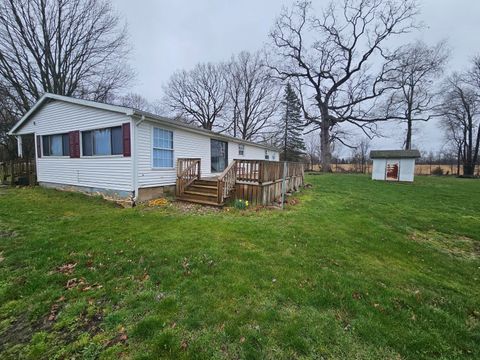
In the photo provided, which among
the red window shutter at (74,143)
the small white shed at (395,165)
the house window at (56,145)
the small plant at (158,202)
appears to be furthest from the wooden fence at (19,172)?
the small white shed at (395,165)

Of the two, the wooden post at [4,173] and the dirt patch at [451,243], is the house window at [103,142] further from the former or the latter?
the dirt patch at [451,243]

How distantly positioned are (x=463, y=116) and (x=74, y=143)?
41.8 metres

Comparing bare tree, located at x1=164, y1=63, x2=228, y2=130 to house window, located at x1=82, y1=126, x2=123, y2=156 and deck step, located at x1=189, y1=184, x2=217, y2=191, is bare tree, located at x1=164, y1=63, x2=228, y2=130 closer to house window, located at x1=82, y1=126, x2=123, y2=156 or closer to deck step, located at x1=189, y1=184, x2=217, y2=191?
house window, located at x1=82, y1=126, x2=123, y2=156

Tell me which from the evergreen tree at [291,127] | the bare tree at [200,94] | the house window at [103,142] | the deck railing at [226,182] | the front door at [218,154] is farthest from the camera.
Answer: the evergreen tree at [291,127]

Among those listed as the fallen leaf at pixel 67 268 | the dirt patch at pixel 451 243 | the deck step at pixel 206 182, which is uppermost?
the deck step at pixel 206 182

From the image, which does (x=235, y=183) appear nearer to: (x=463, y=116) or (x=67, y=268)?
(x=67, y=268)

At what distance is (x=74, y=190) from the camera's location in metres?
9.81

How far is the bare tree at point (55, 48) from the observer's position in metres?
15.6

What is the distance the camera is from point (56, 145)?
1047 centimetres

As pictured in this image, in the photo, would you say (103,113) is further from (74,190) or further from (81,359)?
(81,359)

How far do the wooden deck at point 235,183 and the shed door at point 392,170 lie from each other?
47.8 ft

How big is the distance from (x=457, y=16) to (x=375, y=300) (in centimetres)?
2079

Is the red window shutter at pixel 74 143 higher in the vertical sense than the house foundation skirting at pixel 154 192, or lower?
higher

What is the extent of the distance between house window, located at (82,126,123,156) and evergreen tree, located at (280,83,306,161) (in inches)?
1054
